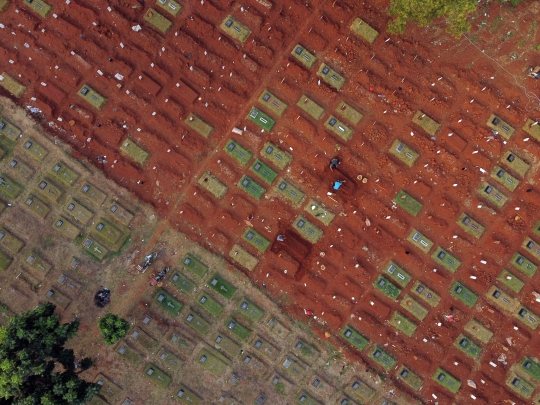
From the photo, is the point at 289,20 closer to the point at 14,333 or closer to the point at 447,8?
the point at 447,8

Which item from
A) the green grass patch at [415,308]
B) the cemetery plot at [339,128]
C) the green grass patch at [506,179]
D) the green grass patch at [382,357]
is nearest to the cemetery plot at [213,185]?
the cemetery plot at [339,128]

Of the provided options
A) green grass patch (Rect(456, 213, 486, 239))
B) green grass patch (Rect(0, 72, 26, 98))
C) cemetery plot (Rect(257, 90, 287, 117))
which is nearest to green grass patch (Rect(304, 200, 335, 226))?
cemetery plot (Rect(257, 90, 287, 117))

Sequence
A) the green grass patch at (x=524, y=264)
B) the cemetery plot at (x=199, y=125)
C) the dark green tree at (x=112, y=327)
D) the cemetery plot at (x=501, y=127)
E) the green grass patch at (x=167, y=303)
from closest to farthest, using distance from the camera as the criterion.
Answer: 1. the dark green tree at (x=112, y=327)
2. the green grass patch at (x=524, y=264)
3. the cemetery plot at (x=501, y=127)
4. the green grass patch at (x=167, y=303)
5. the cemetery plot at (x=199, y=125)

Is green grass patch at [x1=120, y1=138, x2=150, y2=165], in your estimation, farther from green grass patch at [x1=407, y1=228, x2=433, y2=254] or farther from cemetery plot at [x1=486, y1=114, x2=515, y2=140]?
cemetery plot at [x1=486, y1=114, x2=515, y2=140]

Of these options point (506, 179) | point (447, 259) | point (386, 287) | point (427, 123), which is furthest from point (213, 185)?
point (506, 179)

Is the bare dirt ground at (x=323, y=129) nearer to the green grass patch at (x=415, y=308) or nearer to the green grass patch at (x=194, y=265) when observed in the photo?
the green grass patch at (x=415, y=308)

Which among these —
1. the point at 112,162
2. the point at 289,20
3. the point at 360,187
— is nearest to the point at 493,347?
the point at 360,187
